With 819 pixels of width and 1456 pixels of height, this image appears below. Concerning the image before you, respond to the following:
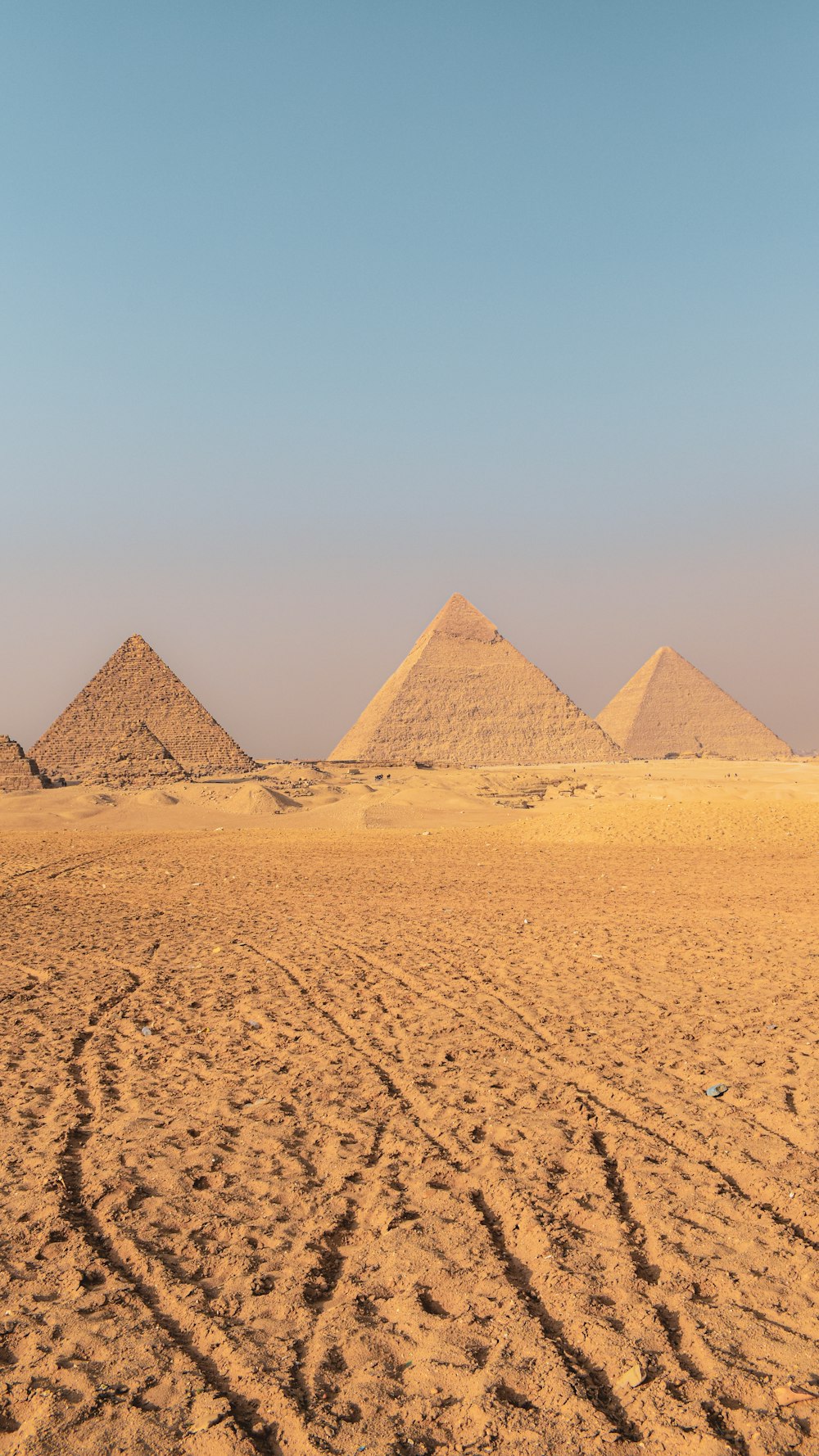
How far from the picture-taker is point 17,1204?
141 inches

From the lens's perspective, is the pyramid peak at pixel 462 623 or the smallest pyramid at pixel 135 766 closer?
the smallest pyramid at pixel 135 766

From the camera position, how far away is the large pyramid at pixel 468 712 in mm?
114125

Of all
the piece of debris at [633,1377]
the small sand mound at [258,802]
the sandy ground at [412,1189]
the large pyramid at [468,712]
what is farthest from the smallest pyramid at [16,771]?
the large pyramid at [468,712]

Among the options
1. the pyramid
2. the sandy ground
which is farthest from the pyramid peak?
the sandy ground

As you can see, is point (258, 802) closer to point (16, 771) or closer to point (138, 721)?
point (16, 771)

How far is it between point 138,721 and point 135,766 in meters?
14.2

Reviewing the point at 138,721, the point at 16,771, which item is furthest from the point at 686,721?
the point at 16,771

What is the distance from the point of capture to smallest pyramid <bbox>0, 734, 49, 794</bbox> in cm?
3581

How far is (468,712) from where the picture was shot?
119500 mm

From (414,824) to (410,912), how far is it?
50.1ft

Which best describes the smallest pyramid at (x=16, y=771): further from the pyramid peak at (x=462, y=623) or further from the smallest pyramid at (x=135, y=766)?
the pyramid peak at (x=462, y=623)

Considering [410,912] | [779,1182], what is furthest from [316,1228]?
[410,912]

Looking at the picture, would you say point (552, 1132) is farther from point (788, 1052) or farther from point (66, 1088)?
point (66, 1088)

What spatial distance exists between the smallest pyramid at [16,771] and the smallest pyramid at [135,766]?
3480 mm
